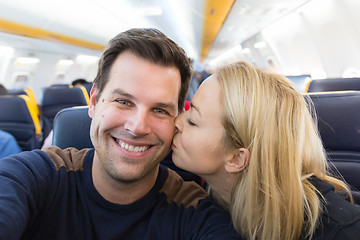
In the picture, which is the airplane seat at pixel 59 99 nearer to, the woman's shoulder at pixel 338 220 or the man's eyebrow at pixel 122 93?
the man's eyebrow at pixel 122 93

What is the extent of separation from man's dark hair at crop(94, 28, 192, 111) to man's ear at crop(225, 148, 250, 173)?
0.53m

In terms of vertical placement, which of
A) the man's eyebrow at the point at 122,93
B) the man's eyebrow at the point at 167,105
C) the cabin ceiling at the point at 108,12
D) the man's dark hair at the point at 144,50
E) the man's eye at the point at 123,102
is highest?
the cabin ceiling at the point at 108,12

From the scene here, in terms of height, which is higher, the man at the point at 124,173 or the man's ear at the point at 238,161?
the man at the point at 124,173

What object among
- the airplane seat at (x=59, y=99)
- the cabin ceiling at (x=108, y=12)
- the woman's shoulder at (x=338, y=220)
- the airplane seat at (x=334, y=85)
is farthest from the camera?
the cabin ceiling at (x=108, y=12)

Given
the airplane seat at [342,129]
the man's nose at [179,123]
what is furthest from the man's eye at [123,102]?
the airplane seat at [342,129]

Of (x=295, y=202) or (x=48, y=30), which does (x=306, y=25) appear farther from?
(x=295, y=202)

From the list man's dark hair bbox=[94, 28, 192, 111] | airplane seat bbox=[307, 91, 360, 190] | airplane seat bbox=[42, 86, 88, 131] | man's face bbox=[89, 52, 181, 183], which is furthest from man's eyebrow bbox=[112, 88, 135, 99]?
airplane seat bbox=[42, 86, 88, 131]

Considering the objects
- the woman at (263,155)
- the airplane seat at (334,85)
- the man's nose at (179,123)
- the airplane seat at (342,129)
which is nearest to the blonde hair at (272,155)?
the woman at (263,155)

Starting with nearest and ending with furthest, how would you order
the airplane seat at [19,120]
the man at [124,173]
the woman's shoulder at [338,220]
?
1. the woman's shoulder at [338,220]
2. the man at [124,173]
3. the airplane seat at [19,120]

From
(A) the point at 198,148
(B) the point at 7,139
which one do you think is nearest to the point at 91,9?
→ (B) the point at 7,139

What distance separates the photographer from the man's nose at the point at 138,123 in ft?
4.03

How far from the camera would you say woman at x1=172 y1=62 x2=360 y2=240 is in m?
1.04

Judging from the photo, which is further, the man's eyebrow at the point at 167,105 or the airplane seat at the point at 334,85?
the airplane seat at the point at 334,85

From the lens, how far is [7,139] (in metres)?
2.11
